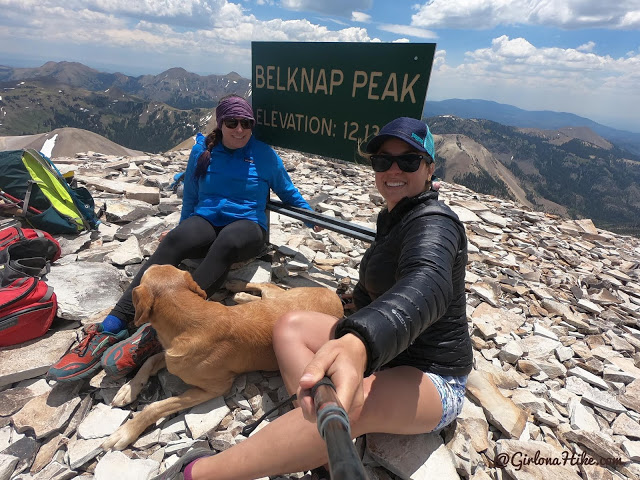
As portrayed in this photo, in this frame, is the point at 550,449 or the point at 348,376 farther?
the point at 550,449

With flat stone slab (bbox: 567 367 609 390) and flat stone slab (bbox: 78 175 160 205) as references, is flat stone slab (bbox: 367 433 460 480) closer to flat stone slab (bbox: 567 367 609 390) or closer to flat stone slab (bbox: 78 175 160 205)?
flat stone slab (bbox: 567 367 609 390)

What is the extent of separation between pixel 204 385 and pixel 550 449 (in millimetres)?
3292

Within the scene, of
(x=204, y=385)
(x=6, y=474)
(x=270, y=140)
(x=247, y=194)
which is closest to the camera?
(x=6, y=474)

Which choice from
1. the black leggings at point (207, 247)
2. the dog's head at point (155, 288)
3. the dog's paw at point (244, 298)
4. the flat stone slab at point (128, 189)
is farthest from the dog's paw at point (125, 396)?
the flat stone slab at point (128, 189)

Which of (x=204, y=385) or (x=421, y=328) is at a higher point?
(x=421, y=328)

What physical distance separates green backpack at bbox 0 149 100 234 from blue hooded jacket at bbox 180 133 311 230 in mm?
2568

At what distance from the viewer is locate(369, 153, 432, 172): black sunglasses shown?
2684 millimetres

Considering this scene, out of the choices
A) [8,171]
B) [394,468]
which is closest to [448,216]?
[394,468]

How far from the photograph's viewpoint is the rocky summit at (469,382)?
2.92 meters

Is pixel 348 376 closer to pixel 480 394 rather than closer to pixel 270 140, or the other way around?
pixel 480 394

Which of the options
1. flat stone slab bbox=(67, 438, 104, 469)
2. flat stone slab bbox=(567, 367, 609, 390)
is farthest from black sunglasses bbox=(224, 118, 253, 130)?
flat stone slab bbox=(567, 367, 609, 390)

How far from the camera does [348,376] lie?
4.75 feet

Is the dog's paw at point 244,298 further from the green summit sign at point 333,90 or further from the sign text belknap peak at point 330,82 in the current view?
the sign text belknap peak at point 330,82

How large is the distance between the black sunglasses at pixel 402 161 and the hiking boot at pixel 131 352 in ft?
10.1
